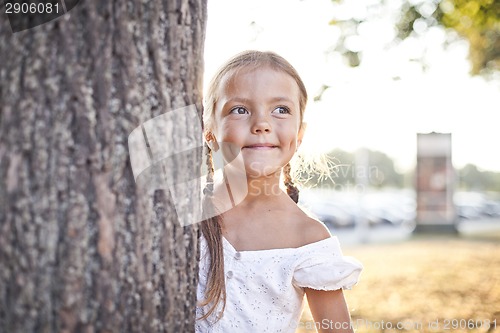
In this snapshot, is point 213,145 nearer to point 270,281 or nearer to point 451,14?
point 270,281

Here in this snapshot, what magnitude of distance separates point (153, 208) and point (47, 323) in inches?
14.3

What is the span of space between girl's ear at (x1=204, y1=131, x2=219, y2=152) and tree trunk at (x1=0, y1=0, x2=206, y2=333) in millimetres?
896

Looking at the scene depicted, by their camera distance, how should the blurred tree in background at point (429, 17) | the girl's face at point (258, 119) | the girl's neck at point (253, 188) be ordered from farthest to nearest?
1. the blurred tree in background at point (429, 17)
2. the girl's neck at point (253, 188)
3. the girl's face at point (258, 119)

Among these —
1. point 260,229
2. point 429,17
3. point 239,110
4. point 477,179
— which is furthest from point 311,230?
point 477,179

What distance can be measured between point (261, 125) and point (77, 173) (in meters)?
0.93

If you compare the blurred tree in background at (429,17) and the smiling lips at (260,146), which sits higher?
the blurred tree in background at (429,17)

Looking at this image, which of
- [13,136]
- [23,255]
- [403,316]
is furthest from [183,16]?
[403,316]

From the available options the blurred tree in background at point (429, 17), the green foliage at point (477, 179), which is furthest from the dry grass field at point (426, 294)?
the green foliage at point (477, 179)

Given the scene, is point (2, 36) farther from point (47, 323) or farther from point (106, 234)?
point (47, 323)

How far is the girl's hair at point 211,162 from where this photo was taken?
2115mm

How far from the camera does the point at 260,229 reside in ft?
7.39

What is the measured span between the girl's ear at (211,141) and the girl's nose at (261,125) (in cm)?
23

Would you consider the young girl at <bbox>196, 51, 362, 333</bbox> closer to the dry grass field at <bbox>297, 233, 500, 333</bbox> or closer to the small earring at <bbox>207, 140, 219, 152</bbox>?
the small earring at <bbox>207, 140, 219, 152</bbox>

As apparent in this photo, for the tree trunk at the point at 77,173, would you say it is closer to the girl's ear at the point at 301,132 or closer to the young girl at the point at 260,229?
the young girl at the point at 260,229
